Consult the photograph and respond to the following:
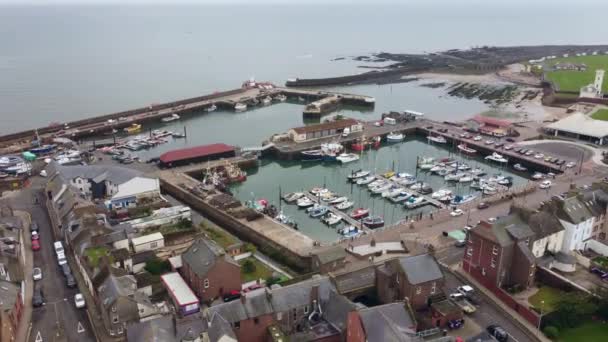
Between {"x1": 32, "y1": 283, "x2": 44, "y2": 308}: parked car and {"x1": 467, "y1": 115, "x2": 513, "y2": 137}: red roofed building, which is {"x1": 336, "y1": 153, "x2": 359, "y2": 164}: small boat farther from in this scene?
{"x1": 32, "y1": 283, "x2": 44, "y2": 308}: parked car

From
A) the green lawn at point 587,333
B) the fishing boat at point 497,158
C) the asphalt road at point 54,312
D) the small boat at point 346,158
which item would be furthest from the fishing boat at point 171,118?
the green lawn at point 587,333

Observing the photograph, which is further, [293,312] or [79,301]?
[79,301]

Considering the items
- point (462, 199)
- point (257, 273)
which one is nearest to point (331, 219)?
point (257, 273)

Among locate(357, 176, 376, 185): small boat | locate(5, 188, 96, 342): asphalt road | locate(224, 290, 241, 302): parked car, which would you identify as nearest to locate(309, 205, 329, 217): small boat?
locate(357, 176, 376, 185): small boat

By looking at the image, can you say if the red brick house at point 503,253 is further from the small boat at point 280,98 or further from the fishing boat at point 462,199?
the small boat at point 280,98

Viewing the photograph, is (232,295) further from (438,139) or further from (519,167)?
(438,139)
